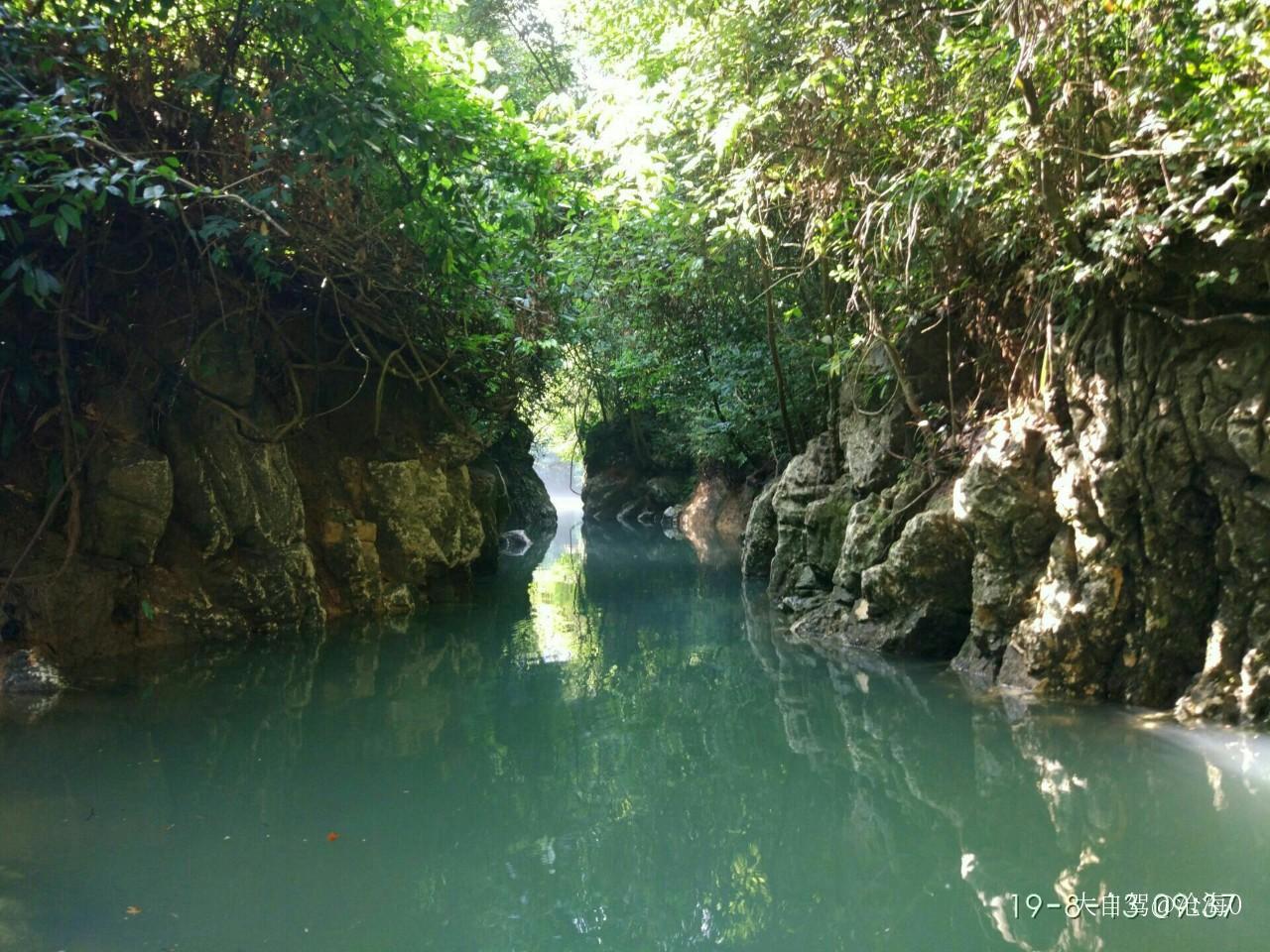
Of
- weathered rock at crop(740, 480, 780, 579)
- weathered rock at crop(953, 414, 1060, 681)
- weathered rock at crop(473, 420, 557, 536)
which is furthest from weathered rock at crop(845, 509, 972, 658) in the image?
weathered rock at crop(473, 420, 557, 536)

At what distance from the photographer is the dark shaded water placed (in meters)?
3.08

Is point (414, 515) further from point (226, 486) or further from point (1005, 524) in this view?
point (1005, 524)

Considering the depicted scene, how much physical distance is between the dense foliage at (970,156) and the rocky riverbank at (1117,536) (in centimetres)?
33

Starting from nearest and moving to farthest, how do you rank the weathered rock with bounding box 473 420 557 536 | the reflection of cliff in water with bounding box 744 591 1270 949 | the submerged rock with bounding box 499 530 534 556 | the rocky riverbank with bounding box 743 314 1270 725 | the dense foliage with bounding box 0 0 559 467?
the reflection of cliff in water with bounding box 744 591 1270 949, the rocky riverbank with bounding box 743 314 1270 725, the dense foliage with bounding box 0 0 559 467, the weathered rock with bounding box 473 420 557 536, the submerged rock with bounding box 499 530 534 556

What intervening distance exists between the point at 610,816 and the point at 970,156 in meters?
4.62

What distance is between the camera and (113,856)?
353 cm

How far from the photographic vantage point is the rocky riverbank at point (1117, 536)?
477 centimetres

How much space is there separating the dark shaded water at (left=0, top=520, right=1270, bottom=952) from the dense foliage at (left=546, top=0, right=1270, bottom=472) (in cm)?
254

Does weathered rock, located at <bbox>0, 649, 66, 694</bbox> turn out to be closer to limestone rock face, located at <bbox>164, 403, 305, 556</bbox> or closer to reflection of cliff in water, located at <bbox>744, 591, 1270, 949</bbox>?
limestone rock face, located at <bbox>164, 403, 305, 556</bbox>

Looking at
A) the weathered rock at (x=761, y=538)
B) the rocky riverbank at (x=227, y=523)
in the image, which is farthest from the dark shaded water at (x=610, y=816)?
the weathered rock at (x=761, y=538)

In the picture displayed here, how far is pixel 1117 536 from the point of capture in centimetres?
525

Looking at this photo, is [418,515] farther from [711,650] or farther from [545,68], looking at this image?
[545,68]

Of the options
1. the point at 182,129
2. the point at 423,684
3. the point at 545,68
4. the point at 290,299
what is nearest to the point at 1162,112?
the point at 423,684

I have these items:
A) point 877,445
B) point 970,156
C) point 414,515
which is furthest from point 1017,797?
point 414,515
